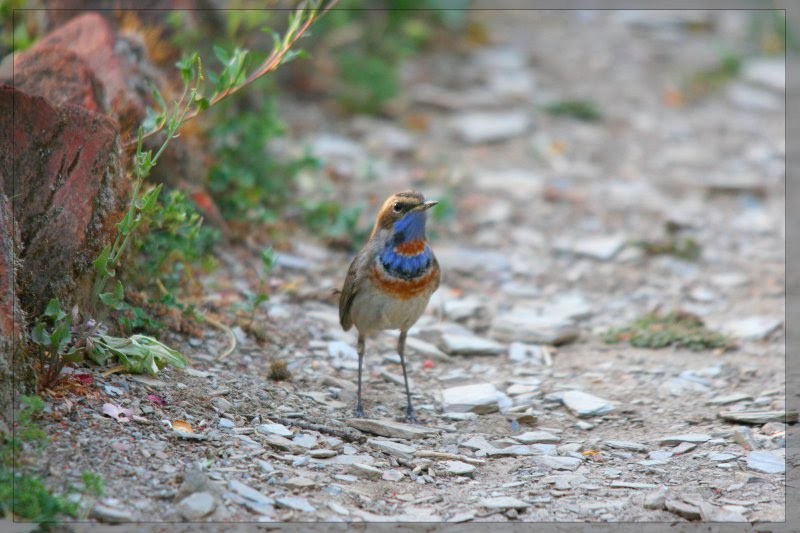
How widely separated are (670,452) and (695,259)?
349cm

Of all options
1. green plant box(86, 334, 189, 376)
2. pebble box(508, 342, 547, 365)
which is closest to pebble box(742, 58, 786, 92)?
pebble box(508, 342, 547, 365)

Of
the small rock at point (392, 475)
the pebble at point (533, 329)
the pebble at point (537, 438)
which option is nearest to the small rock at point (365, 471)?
the small rock at point (392, 475)

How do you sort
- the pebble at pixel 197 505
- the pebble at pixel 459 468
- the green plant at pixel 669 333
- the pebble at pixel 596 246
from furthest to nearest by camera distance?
1. the pebble at pixel 596 246
2. the green plant at pixel 669 333
3. the pebble at pixel 459 468
4. the pebble at pixel 197 505

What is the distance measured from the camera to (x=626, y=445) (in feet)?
17.4

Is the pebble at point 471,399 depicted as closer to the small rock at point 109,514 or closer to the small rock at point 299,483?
the small rock at point 299,483

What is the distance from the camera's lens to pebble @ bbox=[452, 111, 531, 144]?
10258 mm

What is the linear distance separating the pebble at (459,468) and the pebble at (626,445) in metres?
0.85

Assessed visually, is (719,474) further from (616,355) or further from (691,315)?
(691,315)

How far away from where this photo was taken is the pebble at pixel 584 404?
5.75m

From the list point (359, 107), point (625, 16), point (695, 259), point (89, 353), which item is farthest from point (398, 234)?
point (625, 16)

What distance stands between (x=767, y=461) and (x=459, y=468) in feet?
5.16

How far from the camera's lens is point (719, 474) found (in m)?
4.94

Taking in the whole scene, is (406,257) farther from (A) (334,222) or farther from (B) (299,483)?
(A) (334,222)

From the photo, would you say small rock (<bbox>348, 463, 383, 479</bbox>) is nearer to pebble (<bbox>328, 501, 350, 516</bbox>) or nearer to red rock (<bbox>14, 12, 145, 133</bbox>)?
pebble (<bbox>328, 501, 350, 516</bbox>)
